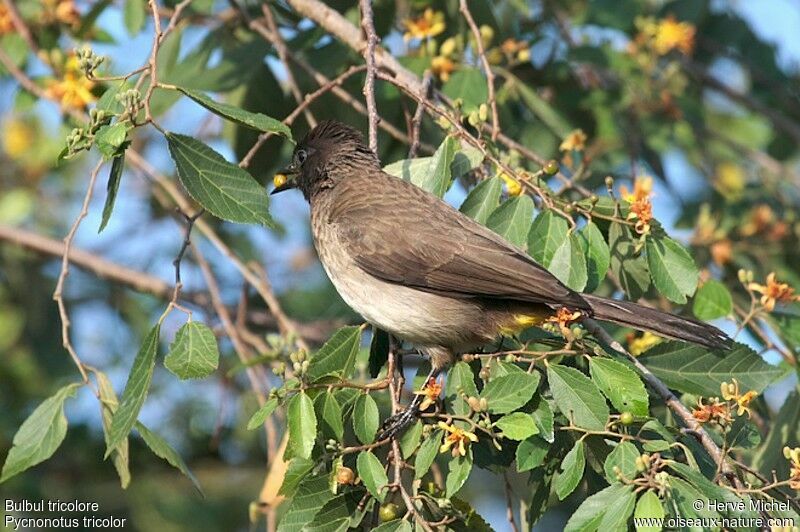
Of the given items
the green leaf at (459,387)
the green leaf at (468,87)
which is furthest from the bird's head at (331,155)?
the green leaf at (459,387)

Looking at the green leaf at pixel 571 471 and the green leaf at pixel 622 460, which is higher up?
the green leaf at pixel 622 460

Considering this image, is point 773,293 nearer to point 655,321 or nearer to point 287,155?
point 655,321

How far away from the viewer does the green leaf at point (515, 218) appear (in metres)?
3.81

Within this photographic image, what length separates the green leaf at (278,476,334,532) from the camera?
10.9ft

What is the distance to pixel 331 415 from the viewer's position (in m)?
3.33

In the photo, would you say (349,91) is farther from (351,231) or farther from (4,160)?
(4,160)

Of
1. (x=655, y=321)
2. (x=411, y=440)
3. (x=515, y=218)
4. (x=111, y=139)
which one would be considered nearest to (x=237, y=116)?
(x=111, y=139)

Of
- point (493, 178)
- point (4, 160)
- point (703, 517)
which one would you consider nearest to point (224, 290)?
point (4, 160)

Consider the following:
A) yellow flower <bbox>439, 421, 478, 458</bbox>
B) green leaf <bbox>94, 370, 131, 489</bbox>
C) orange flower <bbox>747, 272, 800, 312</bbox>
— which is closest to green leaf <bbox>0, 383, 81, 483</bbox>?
green leaf <bbox>94, 370, 131, 489</bbox>

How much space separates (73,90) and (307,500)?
253 cm

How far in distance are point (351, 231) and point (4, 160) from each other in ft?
13.6

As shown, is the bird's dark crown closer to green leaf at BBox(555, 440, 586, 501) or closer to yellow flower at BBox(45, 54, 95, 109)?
yellow flower at BBox(45, 54, 95, 109)

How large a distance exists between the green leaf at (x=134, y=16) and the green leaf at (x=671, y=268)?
2835 mm

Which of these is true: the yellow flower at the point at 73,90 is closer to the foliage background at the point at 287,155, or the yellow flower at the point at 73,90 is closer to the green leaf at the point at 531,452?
the foliage background at the point at 287,155
